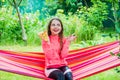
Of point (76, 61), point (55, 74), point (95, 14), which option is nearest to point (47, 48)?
point (55, 74)

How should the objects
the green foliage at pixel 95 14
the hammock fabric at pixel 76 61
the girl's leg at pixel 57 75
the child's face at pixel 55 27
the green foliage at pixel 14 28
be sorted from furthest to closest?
1. the green foliage at pixel 95 14
2. the green foliage at pixel 14 28
3. the child's face at pixel 55 27
4. the hammock fabric at pixel 76 61
5. the girl's leg at pixel 57 75

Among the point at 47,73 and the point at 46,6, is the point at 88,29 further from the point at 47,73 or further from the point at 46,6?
the point at 46,6

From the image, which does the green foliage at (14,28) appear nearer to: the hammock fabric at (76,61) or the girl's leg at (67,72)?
the hammock fabric at (76,61)

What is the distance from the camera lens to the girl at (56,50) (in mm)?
3939

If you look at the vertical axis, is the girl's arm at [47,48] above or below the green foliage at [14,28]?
above

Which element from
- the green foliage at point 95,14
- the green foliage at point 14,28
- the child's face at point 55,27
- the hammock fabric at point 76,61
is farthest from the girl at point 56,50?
the green foliage at point 95,14

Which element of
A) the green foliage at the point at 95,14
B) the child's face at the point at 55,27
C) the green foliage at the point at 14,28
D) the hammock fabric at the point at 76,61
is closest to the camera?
the hammock fabric at the point at 76,61

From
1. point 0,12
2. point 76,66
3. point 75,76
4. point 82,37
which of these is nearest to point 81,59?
point 76,66

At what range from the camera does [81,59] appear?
4371 millimetres

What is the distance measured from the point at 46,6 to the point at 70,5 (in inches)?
71.8

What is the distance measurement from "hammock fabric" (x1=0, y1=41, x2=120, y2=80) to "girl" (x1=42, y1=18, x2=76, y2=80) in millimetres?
118

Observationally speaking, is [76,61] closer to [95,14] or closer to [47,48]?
[47,48]

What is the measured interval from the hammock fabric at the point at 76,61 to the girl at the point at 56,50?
0.12 m

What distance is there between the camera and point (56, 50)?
159 inches
